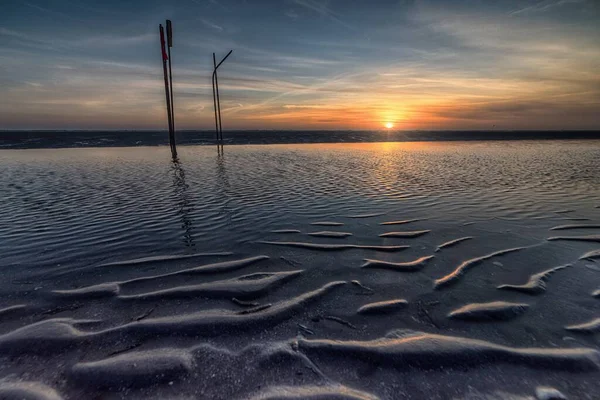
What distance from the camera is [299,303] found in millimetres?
3281

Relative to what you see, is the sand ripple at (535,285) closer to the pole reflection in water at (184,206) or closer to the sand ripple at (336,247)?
the sand ripple at (336,247)

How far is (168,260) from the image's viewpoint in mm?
4461

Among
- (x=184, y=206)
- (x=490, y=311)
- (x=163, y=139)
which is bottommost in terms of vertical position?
(x=490, y=311)

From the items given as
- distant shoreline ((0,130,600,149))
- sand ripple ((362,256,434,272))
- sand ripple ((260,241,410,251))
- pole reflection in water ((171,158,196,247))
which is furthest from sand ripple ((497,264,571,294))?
distant shoreline ((0,130,600,149))

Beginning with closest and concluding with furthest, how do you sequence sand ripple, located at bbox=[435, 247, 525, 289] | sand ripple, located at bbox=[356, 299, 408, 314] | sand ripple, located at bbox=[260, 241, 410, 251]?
1. sand ripple, located at bbox=[356, 299, 408, 314]
2. sand ripple, located at bbox=[435, 247, 525, 289]
3. sand ripple, located at bbox=[260, 241, 410, 251]

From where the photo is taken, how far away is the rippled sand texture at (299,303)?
2.24 m

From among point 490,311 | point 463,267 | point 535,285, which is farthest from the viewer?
point 463,267

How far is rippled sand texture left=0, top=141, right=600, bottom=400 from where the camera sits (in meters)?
2.24

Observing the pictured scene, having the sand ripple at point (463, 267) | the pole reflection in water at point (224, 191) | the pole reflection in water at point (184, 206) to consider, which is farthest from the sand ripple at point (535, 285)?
the pole reflection in water at point (224, 191)

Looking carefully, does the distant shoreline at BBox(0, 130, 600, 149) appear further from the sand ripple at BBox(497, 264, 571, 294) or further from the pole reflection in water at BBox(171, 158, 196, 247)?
the sand ripple at BBox(497, 264, 571, 294)

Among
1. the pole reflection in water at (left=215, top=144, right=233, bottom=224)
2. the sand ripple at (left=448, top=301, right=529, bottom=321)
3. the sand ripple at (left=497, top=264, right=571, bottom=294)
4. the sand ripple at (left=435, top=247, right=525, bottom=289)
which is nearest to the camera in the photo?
the sand ripple at (left=448, top=301, right=529, bottom=321)

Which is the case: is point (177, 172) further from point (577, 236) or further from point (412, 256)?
point (577, 236)

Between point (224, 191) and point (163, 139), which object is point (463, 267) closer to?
point (224, 191)

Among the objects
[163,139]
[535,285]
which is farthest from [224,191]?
[163,139]
